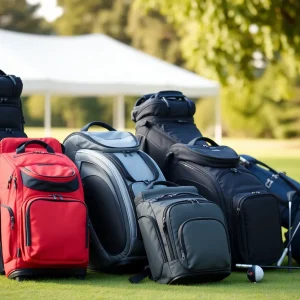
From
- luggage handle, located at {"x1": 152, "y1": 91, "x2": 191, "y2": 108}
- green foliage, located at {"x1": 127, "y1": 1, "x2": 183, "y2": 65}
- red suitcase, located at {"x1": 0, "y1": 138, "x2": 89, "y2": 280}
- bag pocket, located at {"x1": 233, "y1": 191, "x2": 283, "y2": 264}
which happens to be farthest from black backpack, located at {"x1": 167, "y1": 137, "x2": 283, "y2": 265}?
green foliage, located at {"x1": 127, "y1": 1, "x2": 183, "y2": 65}

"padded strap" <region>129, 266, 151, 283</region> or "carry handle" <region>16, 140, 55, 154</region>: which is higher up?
"carry handle" <region>16, 140, 55, 154</region>

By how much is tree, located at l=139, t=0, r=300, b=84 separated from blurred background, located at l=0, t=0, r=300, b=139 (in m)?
0.02

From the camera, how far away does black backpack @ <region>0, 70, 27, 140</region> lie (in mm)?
5586

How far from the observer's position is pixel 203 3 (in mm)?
16578

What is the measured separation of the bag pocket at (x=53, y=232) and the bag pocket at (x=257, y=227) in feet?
3.29

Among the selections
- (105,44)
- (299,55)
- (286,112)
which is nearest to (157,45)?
(286,112)

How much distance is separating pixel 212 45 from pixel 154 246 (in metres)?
13.1

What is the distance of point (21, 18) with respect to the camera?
50375mm

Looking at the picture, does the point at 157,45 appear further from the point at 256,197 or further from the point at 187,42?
the point at 256,197

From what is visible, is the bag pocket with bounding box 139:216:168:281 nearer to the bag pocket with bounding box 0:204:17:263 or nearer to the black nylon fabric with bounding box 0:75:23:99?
the bag pocket with bounding box 0:204:17:263

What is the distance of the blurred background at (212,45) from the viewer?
16953mm

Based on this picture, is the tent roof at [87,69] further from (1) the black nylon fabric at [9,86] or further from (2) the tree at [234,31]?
(1) the black nylon fabric at [9,86]

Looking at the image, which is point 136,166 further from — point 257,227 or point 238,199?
point 257,227

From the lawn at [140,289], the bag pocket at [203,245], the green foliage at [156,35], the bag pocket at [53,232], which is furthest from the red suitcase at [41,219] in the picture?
the green foliage at [156,35]
